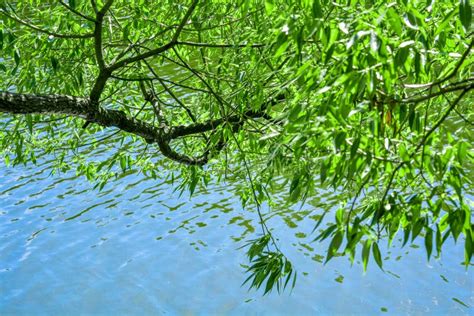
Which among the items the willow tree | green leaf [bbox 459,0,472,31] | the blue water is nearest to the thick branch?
the willow tree

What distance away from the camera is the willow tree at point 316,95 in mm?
2588

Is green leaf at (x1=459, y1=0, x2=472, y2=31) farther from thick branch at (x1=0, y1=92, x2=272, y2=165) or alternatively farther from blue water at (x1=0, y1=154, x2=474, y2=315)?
blue water at (x1=0, y1=154, x2=474, y2=315)

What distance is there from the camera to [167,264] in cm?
948

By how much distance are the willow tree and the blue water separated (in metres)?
2.82

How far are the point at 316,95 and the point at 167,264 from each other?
6.96 metres

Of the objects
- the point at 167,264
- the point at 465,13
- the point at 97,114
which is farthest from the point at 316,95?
the point at 167,264

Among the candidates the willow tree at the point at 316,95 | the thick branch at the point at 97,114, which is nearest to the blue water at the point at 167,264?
the willow tree at the point at 316,95

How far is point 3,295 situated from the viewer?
29.7 ft

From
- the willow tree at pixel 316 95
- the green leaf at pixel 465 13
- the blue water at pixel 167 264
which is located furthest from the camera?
the blue water at pixel 167 264

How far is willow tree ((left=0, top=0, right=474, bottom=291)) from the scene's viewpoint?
8.49 feet

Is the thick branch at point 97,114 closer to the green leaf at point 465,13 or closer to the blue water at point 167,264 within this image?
the green leaf at point 465,13

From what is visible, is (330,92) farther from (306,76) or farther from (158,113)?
Result: (158,113)

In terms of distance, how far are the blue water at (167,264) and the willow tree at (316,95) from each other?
2.82m

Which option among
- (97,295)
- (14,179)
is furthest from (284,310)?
(14,179)
